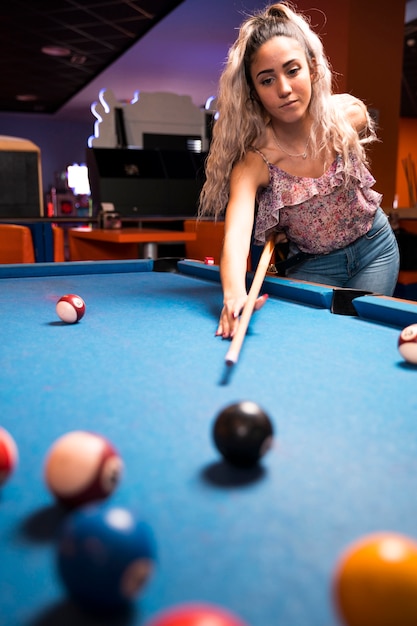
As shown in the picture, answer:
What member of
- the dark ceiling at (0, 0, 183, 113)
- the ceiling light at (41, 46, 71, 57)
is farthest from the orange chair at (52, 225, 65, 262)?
the ceiling light at (41, 46, 71, 57)

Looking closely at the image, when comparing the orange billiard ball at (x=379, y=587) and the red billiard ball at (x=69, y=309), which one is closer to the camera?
the orange billiard ball at (x=379, y=587)

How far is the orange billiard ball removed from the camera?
45 cm

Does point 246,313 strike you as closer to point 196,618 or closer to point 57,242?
point 196,618

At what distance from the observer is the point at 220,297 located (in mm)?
2020

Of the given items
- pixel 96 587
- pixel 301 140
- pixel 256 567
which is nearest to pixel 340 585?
pixel 256 567

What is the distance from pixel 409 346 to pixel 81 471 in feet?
2.51

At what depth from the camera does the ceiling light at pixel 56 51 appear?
7977 mm

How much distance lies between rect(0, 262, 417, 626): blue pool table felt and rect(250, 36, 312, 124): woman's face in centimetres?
70

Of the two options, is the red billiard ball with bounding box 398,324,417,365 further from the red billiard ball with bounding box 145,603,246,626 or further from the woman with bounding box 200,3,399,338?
the red billiard ball with bounding box 145,603,246,626

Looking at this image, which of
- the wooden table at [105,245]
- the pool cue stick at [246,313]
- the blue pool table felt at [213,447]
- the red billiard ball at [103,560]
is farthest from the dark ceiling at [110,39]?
the red billiard ball at [103,560]

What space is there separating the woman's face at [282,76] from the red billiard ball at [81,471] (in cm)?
147

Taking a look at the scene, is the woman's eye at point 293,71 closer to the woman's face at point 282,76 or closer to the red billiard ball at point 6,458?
the woman's face at point 282,76

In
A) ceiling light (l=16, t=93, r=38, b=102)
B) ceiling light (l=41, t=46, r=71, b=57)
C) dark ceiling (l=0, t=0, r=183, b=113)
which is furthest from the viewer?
ceiling light (l=16, t=93, r=38, b=102)

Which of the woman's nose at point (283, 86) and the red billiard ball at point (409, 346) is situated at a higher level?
the woman's nose at point (283, 86)
